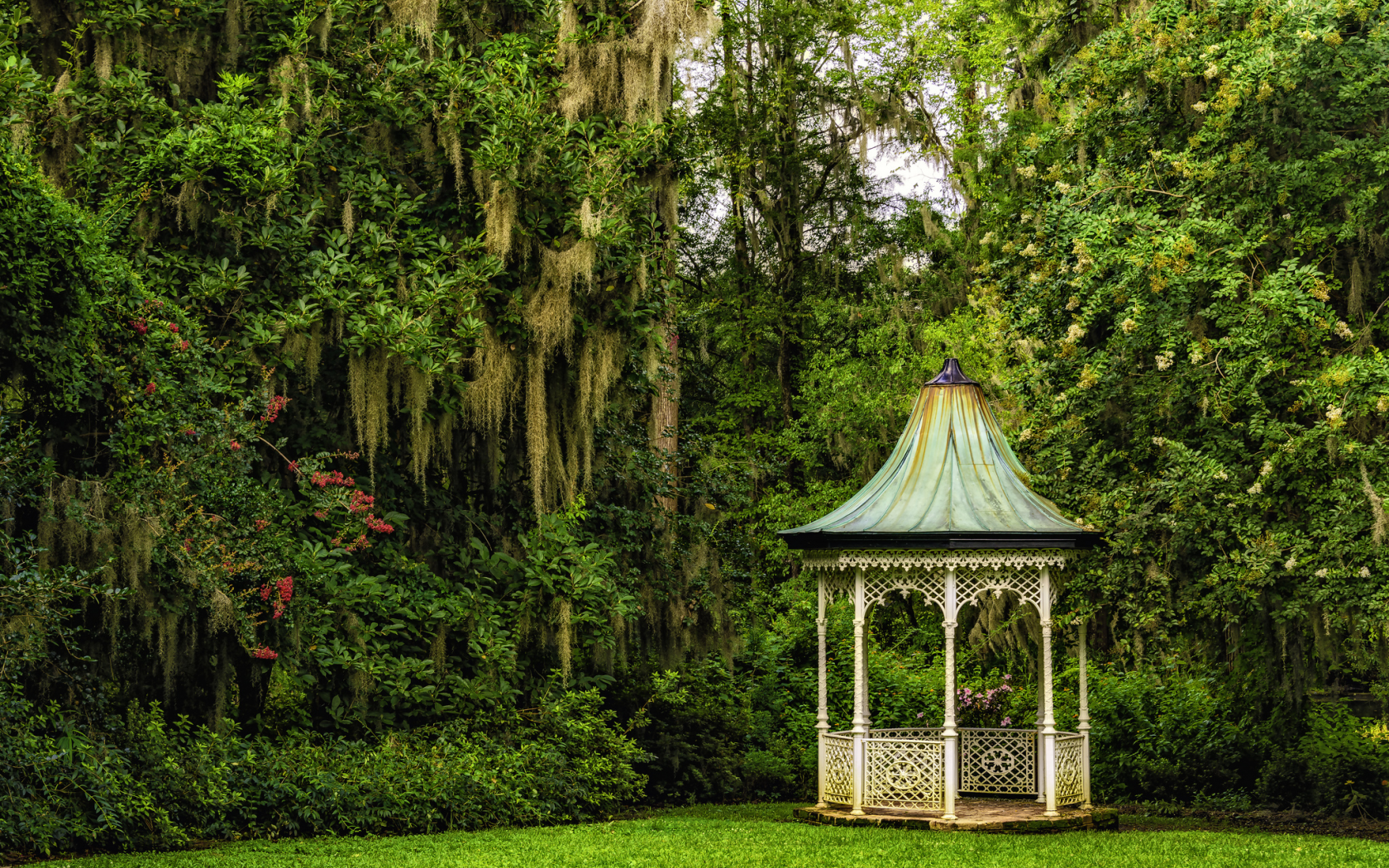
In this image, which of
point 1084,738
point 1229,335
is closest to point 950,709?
point 1084,738

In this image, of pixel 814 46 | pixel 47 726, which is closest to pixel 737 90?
pixel 814 46

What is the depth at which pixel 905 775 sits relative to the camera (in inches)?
475

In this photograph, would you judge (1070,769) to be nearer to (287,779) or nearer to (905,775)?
(905,775)

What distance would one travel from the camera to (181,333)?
10758 millimetres

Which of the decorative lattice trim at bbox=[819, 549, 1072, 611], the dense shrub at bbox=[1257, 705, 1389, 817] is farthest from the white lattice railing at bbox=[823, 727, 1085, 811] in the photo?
the dense shrub at bbox=[1257, 705, 1389, 817]

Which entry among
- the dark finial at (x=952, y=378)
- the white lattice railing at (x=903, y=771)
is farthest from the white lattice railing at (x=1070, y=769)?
the dark finial at (x=952, y=378)

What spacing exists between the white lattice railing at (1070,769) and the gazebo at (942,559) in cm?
1

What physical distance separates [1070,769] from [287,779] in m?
6.67

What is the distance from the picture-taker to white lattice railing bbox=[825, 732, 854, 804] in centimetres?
1230

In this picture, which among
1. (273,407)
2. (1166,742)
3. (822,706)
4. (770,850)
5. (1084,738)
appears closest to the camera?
(770,850)

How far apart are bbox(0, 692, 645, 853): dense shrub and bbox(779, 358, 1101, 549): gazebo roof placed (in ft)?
9.85

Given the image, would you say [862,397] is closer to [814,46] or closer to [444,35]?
[814,46]

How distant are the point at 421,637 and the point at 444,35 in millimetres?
5600

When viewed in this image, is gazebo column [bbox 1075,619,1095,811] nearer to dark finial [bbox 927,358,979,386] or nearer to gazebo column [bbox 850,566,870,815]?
gazebo column [bbox 850,566,870,815]
